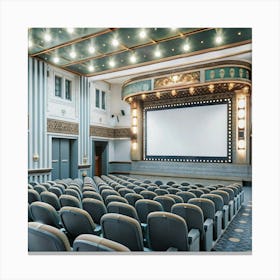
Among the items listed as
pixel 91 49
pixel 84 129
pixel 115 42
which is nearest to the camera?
pixel 115 42

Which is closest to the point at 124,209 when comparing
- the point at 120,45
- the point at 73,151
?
the point at 120,45

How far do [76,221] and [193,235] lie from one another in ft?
4.06

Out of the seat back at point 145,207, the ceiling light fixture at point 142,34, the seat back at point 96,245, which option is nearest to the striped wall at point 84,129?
the ceiling light fixture at point 142,34

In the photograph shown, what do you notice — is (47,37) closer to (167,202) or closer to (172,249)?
(167,202)

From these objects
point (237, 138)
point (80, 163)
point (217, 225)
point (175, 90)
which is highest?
point (175, 90)

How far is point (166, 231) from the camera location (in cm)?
214

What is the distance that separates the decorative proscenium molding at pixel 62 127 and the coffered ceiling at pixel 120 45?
1.81m

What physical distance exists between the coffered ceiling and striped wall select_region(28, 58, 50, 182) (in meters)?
0.44

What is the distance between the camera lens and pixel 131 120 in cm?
915
